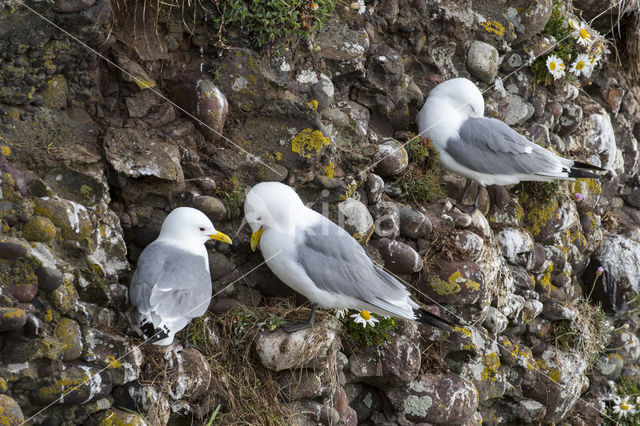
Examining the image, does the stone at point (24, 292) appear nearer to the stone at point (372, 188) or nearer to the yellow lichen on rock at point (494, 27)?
the stone at point (372, 188)

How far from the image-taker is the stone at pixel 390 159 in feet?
13.9

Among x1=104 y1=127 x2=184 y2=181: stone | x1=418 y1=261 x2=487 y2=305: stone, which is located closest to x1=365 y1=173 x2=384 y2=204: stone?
x1=418 y1=261 x2=487 y2=305: stone

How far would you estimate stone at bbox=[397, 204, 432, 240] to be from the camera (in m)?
4.20

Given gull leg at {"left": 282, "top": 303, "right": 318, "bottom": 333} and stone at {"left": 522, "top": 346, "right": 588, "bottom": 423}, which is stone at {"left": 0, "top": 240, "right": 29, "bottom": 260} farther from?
stone at {"left": 522, "top": 346, "right": 588, "bottom": 423}

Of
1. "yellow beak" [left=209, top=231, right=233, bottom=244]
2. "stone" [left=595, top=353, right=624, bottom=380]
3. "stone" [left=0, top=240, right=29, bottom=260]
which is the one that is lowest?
"stone" [left=595, top=353, right=624, bottom=380]

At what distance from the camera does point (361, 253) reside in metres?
3.59

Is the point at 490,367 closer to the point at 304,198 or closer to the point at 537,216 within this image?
the point at 537,216

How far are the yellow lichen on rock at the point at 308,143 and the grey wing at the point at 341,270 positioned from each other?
508mm

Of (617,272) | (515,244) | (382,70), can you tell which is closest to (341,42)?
(382,70)

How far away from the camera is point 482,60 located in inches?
197

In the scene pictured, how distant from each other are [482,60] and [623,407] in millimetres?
2803

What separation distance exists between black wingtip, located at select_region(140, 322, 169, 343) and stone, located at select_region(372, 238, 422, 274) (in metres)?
1.50

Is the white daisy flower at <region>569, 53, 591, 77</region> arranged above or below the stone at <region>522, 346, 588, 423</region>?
above

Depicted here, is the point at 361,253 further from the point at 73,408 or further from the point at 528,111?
the point at 528,111
